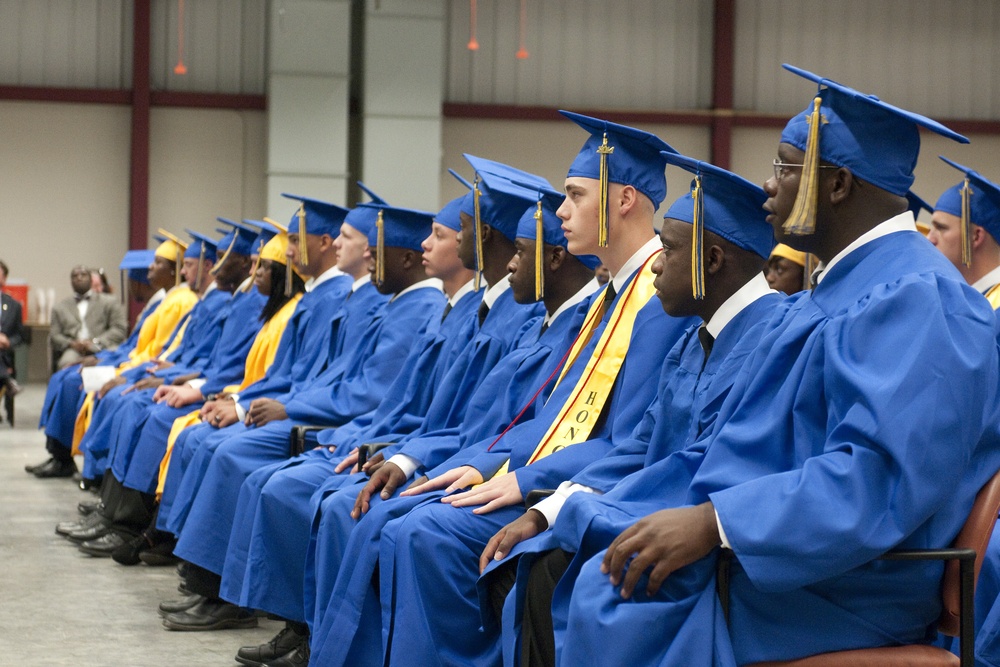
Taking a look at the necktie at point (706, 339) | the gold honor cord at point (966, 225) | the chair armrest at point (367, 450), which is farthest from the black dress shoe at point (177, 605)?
the gold honor cord at point (966, 225)

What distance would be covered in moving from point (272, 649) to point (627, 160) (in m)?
1.98

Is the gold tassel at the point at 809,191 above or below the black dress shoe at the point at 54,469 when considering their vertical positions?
above

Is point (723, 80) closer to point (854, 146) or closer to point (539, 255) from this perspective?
point (539, 255)

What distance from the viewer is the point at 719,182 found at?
9.84ft

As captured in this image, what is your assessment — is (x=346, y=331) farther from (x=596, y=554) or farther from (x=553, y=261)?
(x=596, y=554)

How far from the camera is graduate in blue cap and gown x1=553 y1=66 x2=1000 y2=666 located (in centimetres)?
218

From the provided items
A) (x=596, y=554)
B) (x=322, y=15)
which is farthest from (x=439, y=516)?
(x=322, y=15)

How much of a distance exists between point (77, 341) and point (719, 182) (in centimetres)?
866

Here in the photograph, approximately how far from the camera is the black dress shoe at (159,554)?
595 centimetres

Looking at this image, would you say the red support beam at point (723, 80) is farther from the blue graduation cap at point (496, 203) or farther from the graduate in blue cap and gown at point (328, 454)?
the blue graduation cap at point (496, 203)

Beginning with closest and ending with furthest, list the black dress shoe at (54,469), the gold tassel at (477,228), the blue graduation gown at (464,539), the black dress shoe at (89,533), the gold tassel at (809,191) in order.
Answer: the gold tassel at (809,191) → the blue graduation gown at (464,539) → the gold tassel at (477,228) → the black dress shoe at (89,533) → the black dress shoe at (54,469)

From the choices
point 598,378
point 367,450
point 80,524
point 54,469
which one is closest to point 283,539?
point 367,450

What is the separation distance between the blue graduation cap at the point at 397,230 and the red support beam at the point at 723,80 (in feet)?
35.5

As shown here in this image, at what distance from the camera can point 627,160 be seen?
→ 3.55m
